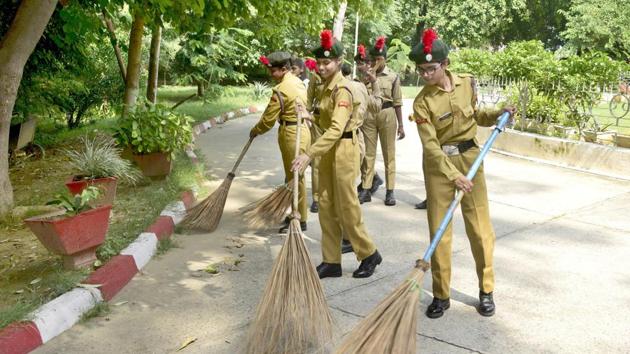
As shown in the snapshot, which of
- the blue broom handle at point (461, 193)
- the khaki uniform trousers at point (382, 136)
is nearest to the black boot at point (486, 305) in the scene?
the blue broom handle at point (461, 193)

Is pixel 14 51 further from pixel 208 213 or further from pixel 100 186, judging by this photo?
pixel 208 213

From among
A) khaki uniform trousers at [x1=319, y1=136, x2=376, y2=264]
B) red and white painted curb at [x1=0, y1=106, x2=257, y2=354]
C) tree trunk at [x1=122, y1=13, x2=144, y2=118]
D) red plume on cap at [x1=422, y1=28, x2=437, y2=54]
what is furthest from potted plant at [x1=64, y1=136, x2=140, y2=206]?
red plume on cap at [x1=422, y1=28, x2=437, y2=54]

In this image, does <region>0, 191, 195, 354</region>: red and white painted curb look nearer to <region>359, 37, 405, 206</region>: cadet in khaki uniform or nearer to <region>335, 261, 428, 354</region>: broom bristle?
<region>335, 261, 428, 354</region>: broom bristle

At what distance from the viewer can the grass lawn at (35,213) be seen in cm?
419

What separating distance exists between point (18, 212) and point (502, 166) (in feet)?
20.6

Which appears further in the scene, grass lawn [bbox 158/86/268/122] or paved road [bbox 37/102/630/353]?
grass lawn [bbox 158/86/268/122]

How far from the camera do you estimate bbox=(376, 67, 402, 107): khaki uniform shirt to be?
23.1ft

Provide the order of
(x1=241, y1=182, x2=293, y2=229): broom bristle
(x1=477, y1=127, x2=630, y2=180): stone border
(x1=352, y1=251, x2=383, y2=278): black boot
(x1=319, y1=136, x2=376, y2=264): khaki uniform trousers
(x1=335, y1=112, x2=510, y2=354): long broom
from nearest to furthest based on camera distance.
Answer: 1. (x1=335, y1=112, x2=510, y2=354): long broom
2. (x1=319, y1=136, x2=376, y2=264): khaki uniform trousers
3. (x1=352, y1=251, x2=383, y2=278): black boot
4. (x1=241, y1=182, x2=293, y2=229): broom bristle
5. (x1=477, y1=127, x2=630, y2=180): stone border

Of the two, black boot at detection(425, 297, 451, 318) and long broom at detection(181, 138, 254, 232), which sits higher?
long broom at detection(181, 138, 254, 232)

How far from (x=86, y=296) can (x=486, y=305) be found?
8.45 ft

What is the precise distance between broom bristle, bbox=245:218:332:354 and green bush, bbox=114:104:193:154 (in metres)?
4.08

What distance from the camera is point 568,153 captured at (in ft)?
28.8

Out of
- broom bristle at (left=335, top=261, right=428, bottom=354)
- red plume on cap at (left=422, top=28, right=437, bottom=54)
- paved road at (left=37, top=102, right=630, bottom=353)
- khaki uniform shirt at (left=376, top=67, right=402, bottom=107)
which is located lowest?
paved road at (left=37, top=102, right=630, bottom=353)

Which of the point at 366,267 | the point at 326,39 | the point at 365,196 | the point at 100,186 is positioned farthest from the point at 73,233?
the point at 365,196
